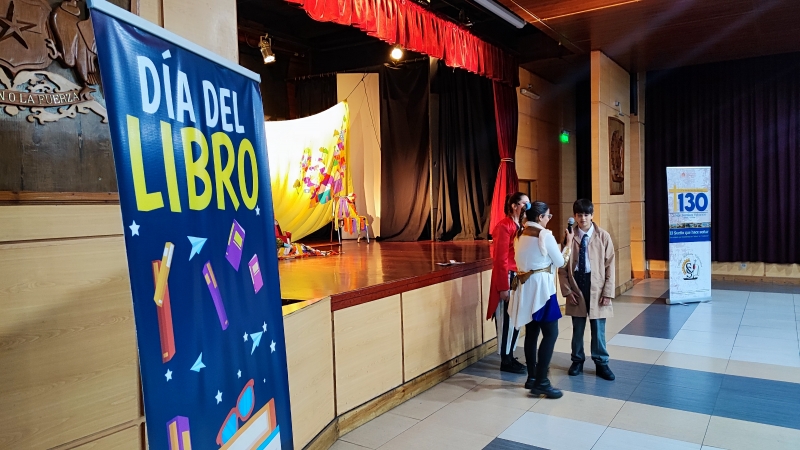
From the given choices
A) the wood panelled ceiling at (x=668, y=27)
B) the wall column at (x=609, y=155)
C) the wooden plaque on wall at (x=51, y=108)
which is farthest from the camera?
the wall column at (x=609, y=155)

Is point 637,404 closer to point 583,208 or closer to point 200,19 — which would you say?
point 583,208

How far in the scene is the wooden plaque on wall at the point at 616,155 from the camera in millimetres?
7229

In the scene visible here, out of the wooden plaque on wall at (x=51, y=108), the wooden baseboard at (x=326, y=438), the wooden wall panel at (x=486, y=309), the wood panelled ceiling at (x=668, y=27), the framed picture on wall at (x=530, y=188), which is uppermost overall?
the wood panelled ceiling at (x=668, y=27)

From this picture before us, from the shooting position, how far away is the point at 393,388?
11.4ft

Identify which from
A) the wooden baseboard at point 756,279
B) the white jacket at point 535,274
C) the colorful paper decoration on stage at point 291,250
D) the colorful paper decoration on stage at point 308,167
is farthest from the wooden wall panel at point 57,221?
the wooden baseboard at point 756,279

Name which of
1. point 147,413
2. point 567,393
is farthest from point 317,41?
point 147,413

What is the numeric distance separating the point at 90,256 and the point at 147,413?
2.59ft

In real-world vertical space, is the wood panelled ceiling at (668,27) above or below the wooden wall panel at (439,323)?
above

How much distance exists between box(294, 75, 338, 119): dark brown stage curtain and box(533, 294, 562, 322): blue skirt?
18.1ft

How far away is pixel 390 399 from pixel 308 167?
4308 mm

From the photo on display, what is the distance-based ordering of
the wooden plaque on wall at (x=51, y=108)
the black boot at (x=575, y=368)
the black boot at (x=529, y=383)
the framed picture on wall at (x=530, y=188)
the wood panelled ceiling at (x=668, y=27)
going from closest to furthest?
the wooden plaque on wall at (x=51, y=108) → the black boot at (x=529, y=383) → the black boot at (x=575, y=368) → the wood panelled ceiling at (x=668, y=27) → the framed picture on wall at (x=530, y=188)

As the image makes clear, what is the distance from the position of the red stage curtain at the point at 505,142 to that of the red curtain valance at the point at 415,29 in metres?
0.64

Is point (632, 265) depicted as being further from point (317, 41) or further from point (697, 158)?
point (317, 41)

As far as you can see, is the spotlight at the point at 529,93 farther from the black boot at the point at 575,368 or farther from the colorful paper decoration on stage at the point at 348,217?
the black boot at the point at 575,368
